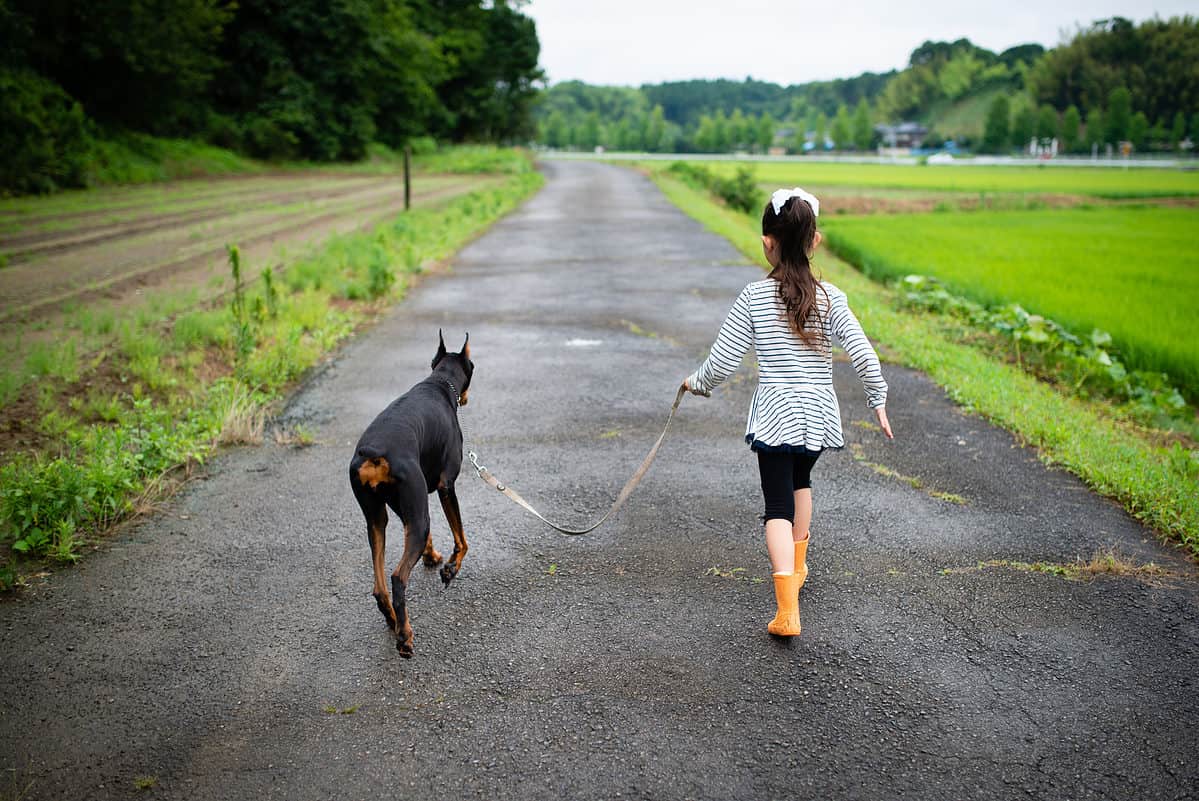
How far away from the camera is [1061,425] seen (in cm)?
645

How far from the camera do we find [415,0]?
58281 mm

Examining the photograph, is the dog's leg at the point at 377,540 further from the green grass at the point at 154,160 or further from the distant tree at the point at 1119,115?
the distant tree at the point at 1119,115

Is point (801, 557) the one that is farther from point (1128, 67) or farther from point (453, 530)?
point (1128, 67)

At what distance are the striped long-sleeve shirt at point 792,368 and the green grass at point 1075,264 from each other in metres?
6.98

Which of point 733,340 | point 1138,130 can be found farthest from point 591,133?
point 733,340

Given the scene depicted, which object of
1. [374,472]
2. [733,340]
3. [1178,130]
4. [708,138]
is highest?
[708,138]

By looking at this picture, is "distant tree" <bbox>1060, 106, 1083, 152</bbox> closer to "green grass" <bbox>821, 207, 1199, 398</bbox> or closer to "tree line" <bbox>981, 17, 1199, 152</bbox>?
"tree line" <bbox>981, 17, 1199, 152</bbox>

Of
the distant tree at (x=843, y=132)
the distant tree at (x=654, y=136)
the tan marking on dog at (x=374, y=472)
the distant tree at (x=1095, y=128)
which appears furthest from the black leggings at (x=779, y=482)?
the distant tree at (x=654, y=136)

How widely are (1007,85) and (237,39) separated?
14201 cm

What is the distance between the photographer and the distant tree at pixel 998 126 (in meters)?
110

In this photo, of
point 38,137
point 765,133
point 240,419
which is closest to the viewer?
point 240,419

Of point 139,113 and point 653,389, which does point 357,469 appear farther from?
point 139,113

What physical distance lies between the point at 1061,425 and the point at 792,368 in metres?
3.87

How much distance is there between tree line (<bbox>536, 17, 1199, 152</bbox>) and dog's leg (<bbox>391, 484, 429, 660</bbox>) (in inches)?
3366
